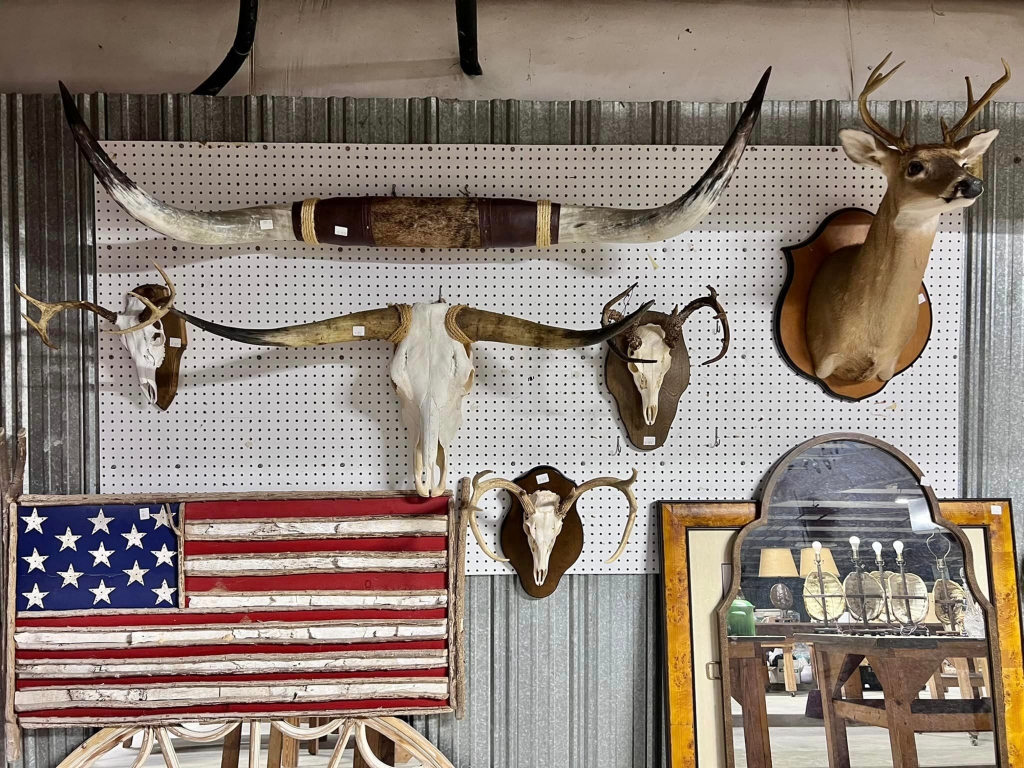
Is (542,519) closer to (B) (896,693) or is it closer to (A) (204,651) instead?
(A) (204,651)

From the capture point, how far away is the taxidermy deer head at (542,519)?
7.42 ft

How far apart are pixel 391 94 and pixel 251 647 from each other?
6.23 feet

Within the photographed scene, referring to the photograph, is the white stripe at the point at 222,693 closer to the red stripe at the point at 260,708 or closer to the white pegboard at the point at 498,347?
the red stripe at the point at 260,708

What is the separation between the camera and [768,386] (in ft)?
7.99

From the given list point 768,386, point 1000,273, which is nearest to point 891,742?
point 768,386

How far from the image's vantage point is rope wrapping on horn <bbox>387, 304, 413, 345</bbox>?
2.20 metres

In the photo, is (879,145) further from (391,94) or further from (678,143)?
(391,94)

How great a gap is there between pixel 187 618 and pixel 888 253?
242 cm

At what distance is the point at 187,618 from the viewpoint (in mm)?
2293

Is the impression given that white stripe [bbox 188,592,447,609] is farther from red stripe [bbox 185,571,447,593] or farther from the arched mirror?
the arched mirror

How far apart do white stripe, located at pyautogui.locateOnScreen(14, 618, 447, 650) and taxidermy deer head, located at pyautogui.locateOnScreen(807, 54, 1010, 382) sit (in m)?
1.61

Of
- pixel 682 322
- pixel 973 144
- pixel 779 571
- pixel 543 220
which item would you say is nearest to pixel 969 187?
pixel 973 144

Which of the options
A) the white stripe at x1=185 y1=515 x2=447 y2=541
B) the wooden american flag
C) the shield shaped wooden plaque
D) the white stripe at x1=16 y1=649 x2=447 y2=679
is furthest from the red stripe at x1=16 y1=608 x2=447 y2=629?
the shield shaped wooden plaque

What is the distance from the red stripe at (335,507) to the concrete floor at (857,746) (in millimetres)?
1179
